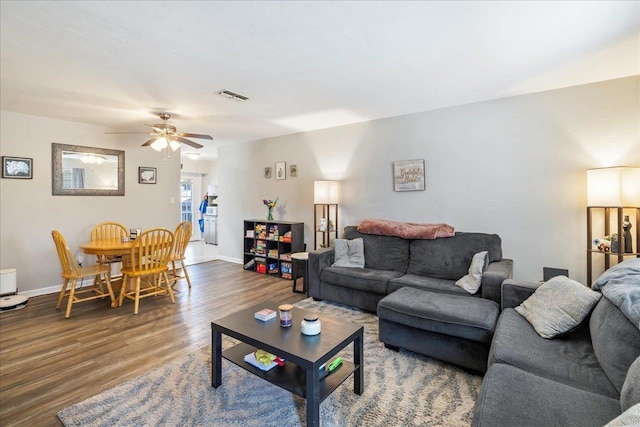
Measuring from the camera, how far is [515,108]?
3.28m

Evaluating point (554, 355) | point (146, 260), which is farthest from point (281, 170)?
point (554, 355)

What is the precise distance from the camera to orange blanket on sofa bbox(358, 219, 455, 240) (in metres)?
3.50

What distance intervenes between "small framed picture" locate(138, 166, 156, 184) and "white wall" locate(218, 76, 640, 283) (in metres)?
2.78

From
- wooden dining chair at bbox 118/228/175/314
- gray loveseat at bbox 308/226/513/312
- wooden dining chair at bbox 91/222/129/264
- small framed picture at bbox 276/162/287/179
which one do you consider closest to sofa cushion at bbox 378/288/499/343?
gray loveseat at bbox 308/226/513/312

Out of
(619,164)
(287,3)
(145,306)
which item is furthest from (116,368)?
(619,164)

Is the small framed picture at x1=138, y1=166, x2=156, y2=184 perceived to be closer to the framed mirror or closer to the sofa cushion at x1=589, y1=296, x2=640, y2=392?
the framed mirror

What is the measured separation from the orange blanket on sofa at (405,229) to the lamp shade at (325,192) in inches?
25.9

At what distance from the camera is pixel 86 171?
14.6ft

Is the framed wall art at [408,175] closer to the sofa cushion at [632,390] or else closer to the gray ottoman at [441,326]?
the gray ottoman at [441,326]

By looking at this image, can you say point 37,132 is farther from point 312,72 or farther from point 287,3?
point 287,3

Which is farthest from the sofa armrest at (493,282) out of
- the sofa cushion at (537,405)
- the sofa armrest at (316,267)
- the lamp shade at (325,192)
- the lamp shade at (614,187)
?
the lamp shade at (325,192)

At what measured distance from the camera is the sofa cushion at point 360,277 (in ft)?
10.6

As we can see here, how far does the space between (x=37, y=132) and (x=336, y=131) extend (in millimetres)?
4001

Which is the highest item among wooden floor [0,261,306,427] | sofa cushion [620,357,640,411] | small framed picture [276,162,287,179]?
small framed picture [276,162,287,179]
